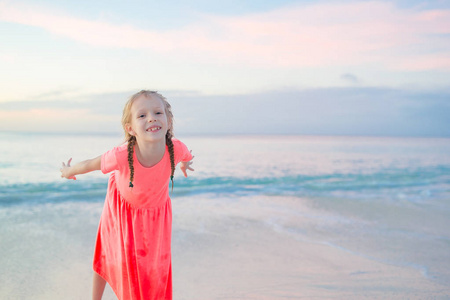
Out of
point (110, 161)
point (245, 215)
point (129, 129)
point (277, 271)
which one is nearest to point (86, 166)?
point (110, 161)

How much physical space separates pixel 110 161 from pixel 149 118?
391 millimetres

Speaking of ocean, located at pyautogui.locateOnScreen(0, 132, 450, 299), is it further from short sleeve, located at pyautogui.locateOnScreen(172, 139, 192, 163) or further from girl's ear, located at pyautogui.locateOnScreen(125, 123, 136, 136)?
girl's ear, located at pyautogui.locateOnScreen(125, 123, 136, 136)

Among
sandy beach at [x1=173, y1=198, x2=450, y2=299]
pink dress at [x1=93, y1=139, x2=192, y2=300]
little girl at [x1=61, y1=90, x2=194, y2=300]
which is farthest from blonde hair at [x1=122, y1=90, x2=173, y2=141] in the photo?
sandy beach at [x1=173, y1=198, x2=450, y2=299]

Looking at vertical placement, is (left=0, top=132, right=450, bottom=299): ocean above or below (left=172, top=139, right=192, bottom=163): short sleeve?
below

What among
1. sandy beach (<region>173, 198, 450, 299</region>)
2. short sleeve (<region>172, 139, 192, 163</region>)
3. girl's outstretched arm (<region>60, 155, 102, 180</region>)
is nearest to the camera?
girl's outstretched arm (<region>60, 155, 102, 180</region>)

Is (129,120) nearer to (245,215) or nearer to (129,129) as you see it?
(129,129)

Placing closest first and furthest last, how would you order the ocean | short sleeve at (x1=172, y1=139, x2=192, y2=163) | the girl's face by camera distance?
the girl's face → short sleeve at (x1=172, y1=139, x2=192, y2=163) → the ocean

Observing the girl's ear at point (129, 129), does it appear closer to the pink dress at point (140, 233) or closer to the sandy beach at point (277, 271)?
the pink dress at point (140, 233)

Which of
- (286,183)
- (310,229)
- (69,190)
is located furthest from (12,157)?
(310,229)

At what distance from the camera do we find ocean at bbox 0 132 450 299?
408 centimetres

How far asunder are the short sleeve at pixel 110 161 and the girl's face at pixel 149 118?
20 centimetres

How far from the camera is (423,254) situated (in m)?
4.58

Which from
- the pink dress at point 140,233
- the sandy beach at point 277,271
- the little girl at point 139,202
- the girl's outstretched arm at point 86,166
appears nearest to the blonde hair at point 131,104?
the little girl at point 139,202

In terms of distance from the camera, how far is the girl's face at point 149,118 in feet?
8.30
